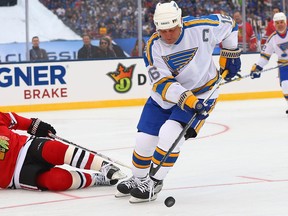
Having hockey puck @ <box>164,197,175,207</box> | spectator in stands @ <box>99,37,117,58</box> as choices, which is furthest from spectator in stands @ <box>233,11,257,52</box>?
hockey puck @ <box>164,197,175,207</box>

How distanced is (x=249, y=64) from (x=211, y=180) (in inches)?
264

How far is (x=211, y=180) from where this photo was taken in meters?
5.14

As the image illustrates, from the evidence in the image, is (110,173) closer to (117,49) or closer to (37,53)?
(37,53)

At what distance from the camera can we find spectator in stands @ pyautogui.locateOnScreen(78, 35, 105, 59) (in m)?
10.9

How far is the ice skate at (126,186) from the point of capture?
180 inches

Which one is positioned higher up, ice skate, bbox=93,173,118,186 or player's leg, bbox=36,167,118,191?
player's leg, bbox=36,167,118,191

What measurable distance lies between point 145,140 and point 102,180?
51 cm

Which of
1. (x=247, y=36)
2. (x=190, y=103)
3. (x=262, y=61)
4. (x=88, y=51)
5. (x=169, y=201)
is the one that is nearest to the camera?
(x=169, y=201)

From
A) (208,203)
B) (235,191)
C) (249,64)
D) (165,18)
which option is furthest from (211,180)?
(249,64)

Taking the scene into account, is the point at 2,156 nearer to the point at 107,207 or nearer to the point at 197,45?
the point at 107,207

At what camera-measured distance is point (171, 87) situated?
4367mm

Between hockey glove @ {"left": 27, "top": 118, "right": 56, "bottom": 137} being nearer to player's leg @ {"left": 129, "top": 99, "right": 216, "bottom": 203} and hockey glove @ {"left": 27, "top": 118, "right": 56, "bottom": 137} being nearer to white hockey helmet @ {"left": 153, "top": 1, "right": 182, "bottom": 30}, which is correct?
player's leg @ {"left": 129, "top": 99, "right": 216, "bottom": 203}

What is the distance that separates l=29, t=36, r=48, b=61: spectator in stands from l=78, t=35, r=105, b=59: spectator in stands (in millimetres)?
470

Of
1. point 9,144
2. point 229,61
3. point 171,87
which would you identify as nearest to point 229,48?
point 229,61
